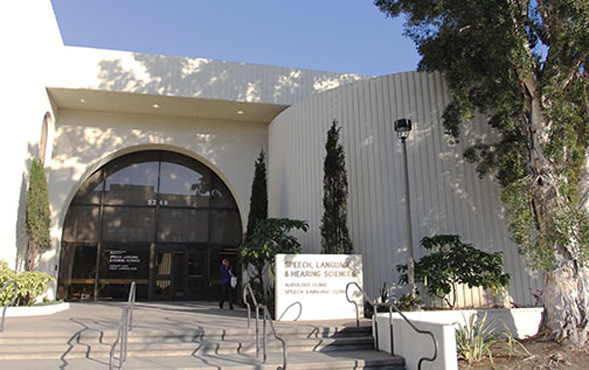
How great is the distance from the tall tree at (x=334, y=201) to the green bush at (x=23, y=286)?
268 inches

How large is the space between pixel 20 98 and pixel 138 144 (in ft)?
13.0

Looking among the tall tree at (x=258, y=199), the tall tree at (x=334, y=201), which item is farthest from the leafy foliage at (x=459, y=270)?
the tall tree at (x=258, y=199)

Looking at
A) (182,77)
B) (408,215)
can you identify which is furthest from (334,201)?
(182,77)

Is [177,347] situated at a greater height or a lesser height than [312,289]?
lesser

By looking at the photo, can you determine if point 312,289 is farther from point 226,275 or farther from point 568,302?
point 568,302

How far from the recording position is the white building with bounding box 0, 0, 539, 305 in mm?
10727

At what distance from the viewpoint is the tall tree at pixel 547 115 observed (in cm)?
697

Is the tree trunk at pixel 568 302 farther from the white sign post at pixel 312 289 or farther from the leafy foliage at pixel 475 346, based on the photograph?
the white sign post at pixel 312 289

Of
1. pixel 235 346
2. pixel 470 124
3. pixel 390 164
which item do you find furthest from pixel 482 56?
pixel 235 346

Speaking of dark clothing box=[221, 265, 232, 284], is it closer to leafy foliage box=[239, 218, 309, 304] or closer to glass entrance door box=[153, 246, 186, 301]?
leafy foliage box=[239, 218, 309, 304]

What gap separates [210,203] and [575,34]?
12060mm

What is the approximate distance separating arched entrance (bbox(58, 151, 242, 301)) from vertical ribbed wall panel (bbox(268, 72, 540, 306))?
4.81m

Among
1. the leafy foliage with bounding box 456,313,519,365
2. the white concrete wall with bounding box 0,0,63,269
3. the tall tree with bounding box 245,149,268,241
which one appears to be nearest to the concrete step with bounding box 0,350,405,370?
the leafy foliage with bounding box 456,313,519,365

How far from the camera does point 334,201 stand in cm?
1083
